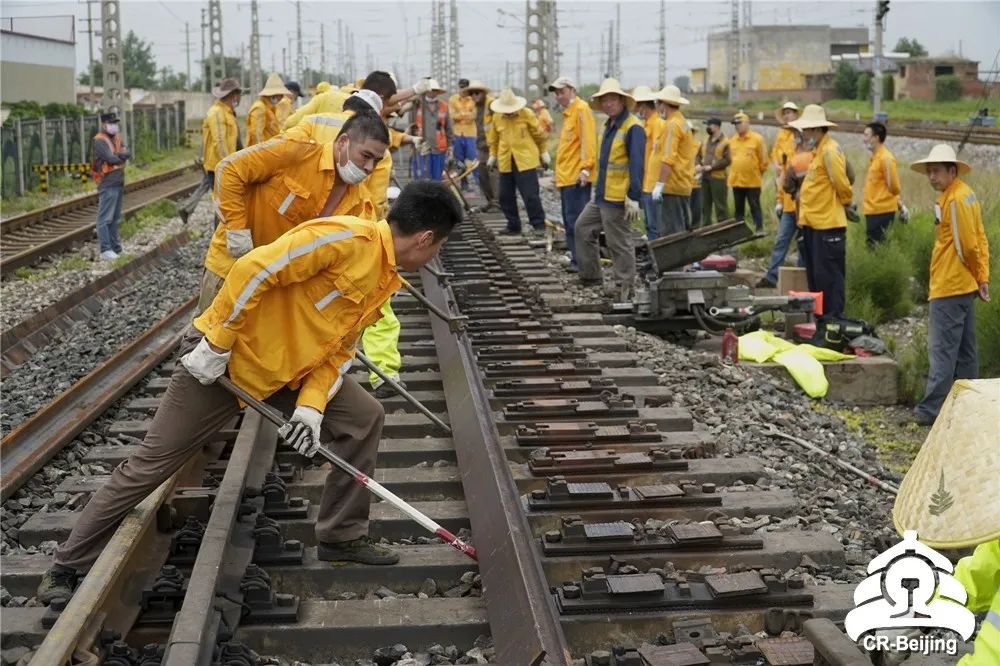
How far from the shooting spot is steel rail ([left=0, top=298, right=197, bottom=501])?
6138 millimetres

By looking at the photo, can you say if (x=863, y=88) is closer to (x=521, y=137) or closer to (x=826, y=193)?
(x=521, y=137)

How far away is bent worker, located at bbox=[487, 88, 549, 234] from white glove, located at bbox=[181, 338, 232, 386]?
35.0 ft

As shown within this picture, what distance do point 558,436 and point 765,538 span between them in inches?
54.3

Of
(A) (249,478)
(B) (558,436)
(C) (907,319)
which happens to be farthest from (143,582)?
(C) (907,319)

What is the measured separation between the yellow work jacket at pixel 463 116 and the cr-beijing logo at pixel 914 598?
55.1 ft

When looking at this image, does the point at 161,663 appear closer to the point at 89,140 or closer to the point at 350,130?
the point at 350,130

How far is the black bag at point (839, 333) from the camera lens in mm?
9562

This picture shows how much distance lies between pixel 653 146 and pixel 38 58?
Result: 4708 centimetres

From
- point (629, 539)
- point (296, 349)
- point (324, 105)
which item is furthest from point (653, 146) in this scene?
point (296, 349)

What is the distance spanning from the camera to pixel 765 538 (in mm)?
4969

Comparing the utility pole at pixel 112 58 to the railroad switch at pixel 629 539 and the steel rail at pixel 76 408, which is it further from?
the railroad switch at pixel 629 539

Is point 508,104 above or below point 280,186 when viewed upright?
above

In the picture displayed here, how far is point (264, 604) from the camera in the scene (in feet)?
14.3

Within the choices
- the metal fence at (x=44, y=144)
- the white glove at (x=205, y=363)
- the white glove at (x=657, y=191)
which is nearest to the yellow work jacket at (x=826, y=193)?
the white glove at (x=657, y=191)
